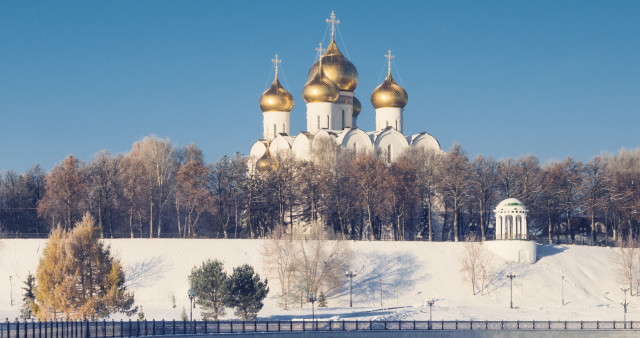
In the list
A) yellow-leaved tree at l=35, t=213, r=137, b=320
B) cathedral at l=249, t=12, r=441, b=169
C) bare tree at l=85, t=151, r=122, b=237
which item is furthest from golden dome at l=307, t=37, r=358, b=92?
yellow-leaved tree at l=35, t=213, r=137, b=320

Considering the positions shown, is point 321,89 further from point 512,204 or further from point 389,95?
point 512,204

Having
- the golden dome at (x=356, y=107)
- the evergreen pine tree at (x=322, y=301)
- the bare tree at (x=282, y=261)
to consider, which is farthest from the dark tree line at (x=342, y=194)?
the evergreen pine tree at (x=322, y=301)

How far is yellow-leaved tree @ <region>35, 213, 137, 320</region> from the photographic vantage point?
150ft

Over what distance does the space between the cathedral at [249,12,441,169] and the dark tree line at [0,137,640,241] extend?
3436 millimetres

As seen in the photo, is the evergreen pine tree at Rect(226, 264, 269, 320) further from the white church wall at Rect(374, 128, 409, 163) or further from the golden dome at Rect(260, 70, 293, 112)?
the golden dome at Rect(260, 70, 293, 112)

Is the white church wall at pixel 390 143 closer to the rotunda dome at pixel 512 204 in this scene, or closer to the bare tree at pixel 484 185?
the bare tree at pixel 484 185

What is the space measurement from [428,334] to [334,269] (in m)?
14.5

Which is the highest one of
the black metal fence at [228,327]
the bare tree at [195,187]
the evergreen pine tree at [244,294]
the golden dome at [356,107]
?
the golden dome at [356,107]

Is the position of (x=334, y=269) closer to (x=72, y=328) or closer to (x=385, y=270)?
(x=385, y=270)

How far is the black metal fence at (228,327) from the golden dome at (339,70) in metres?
34.8

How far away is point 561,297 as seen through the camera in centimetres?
5669

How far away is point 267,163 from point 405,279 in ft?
60.2

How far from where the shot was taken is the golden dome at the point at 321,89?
75938 mm

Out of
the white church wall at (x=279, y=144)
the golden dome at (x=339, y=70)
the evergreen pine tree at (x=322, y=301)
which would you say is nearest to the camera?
the evergreen pine tree at (x=322, y=301)
